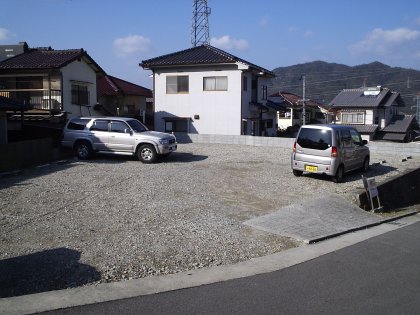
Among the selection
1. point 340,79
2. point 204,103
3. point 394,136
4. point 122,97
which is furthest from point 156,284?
point 340,79

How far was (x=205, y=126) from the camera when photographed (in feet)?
89.7

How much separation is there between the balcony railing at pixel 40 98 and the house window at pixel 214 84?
9133mm

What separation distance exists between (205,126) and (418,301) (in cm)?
2304

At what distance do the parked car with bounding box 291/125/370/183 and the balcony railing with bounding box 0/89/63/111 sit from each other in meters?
15.9

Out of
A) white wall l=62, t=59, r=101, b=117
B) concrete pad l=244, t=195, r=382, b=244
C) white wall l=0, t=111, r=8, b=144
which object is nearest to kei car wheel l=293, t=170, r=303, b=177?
concrete pad l=244, t=195, r=382, b=244

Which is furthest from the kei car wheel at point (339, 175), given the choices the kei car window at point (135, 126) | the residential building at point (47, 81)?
the residential building at point (47, 81)

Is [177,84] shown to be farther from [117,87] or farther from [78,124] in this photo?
[78,124]

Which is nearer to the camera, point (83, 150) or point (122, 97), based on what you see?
point (83, 150)

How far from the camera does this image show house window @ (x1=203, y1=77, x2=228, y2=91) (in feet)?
87.2

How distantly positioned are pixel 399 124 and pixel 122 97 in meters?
30.4

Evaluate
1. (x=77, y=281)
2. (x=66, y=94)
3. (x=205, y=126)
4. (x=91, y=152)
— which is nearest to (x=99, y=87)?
(x=66, y=94)

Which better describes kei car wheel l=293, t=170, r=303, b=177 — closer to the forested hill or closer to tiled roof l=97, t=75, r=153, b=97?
tiled roof l=97, t=75, r=153, b=97

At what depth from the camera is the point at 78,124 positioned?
16.6 meters

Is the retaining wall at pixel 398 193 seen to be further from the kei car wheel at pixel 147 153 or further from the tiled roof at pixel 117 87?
the tiled roof at pixel 117 87
